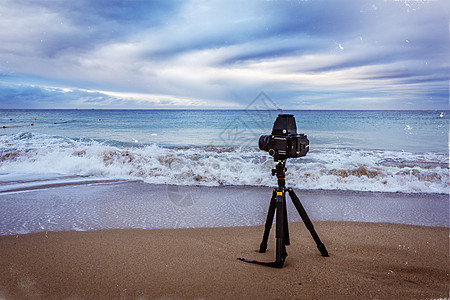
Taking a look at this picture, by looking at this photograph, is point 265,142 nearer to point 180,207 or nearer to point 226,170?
point 180,207

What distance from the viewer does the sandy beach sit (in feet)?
8.08

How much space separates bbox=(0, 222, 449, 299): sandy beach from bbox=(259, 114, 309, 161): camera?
1154mm

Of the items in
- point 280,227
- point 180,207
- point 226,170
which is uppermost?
point 280,227

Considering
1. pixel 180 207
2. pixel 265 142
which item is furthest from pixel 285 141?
pixel 180 207

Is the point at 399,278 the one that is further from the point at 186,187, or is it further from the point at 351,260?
the point at 186,187

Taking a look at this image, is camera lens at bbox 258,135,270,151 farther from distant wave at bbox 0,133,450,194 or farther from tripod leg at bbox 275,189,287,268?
distant wave at bbox 0,133,450,194

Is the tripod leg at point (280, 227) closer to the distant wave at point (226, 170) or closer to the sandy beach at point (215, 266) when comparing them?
the sandy beach at point (215, 266)

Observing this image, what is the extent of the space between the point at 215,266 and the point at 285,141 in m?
1.46

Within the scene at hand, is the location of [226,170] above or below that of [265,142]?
below

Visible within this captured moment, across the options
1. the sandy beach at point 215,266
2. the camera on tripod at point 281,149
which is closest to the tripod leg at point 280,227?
the camera on tripod at point 281,149

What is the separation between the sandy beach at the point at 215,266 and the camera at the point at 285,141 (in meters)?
1.15

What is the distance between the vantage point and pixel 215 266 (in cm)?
290

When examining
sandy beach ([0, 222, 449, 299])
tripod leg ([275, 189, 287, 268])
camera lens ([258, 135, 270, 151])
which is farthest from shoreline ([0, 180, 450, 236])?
camera lens ([258, 135, 270, 151])

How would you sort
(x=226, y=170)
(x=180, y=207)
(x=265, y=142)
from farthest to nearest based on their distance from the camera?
(x=226, y=170)
(x=180, y=207)
(x=265, y=142)
